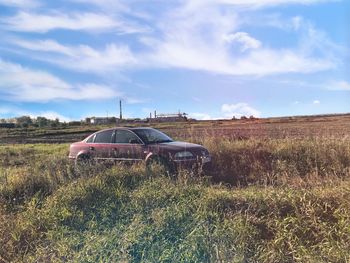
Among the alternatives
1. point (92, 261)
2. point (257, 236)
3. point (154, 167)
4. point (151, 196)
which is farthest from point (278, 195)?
point (154, 167)

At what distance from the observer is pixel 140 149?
12.5 metres

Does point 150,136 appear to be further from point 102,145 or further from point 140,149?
point 102,145

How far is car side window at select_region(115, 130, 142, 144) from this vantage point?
42.1 feet

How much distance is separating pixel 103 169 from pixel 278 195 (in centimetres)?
424

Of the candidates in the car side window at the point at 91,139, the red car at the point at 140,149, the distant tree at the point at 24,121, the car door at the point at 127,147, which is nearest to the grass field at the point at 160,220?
the red car at the point at 140,149

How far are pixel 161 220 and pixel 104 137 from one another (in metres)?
8.06

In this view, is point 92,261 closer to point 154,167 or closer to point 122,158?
point 154,167

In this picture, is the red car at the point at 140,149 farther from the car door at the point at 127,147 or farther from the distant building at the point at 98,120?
the distant building at the point at 98,120

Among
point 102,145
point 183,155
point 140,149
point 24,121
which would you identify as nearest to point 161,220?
point 183,155

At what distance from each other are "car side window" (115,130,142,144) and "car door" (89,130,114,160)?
0.23 meters

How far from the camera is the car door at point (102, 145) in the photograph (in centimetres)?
1338

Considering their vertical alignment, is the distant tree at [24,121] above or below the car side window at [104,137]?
above

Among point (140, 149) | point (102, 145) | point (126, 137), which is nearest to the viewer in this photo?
point (140, 149)

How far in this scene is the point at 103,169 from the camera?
9633 mm
